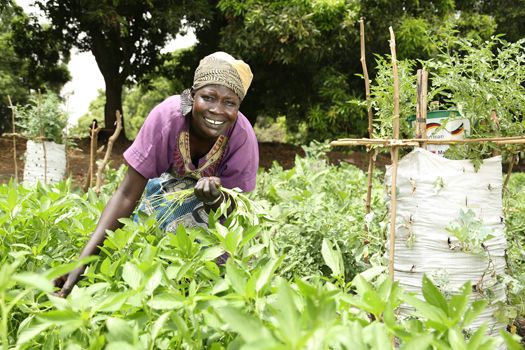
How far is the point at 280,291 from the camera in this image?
0.66m

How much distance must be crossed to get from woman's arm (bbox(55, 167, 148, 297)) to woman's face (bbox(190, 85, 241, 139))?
33cm

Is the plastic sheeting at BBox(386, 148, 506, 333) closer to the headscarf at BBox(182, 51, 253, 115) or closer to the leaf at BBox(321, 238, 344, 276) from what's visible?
the headscarf at BBox(182, 51, 253, 115)

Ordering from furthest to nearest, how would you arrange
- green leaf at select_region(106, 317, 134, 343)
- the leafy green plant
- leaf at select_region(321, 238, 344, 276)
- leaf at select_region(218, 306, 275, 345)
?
1. the leafy green plant
2. leaf at select_region(321, 238, 344, 276)
3. green leaf at select_region(106, 317, 134, 343)
4. leaf at select_region(218, 306, 275, 345)

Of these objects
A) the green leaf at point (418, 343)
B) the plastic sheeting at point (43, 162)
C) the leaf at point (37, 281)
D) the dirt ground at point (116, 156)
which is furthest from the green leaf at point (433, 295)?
the dirt ground at point (116, 156)

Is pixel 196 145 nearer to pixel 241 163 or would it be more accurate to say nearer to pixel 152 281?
pixel 241 163

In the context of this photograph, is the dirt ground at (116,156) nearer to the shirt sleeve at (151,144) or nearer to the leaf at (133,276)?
the shirt sleeve at (151,144)

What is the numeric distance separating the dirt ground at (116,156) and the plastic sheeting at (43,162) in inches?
79.7

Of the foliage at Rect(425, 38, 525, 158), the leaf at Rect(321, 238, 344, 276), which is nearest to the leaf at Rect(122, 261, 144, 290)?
the leaf at Rect(321, 238, 344, 276)

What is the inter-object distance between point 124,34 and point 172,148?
7.47 meters

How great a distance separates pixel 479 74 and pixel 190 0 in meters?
7.70

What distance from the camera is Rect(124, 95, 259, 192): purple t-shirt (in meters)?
2.00

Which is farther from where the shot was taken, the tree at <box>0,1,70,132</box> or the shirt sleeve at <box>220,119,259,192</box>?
the tree at <box>0,1,70,132</box>

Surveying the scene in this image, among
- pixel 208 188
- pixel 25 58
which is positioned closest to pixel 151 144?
pixel 208 188

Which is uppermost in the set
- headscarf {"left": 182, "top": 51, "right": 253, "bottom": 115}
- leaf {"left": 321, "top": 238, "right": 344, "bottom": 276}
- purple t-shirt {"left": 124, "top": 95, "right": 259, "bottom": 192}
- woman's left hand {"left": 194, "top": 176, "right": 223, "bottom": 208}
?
headscarf {"left": 182, "top": 51, "right": 253, "bottom": 115}
